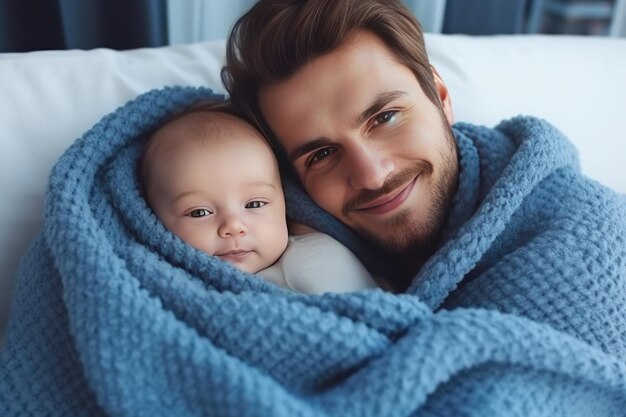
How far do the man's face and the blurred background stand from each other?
19.2 inches

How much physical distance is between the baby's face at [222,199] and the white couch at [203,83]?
260mm

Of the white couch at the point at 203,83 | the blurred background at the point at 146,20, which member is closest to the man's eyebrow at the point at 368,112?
the white couch at the point at 203,83

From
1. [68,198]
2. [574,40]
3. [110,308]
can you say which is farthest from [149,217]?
[574,40]

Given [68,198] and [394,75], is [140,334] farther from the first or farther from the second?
[394,75]

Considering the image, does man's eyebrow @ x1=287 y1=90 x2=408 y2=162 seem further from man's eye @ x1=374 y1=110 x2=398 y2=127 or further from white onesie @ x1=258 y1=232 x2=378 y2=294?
white onesie @ x1=258 y1=232 x2=378 y2=294

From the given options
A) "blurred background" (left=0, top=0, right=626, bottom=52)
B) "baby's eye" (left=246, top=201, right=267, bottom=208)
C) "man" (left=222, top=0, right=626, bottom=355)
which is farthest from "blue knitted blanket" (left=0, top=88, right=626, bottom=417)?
"blurred background" (left=0, top=0, right=626, bottom=52)

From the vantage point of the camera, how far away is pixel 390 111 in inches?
40.4

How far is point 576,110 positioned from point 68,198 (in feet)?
3.65

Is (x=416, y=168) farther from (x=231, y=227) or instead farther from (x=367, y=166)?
(x=231, y=227)

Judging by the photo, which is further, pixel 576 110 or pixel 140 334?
pixel 576 110

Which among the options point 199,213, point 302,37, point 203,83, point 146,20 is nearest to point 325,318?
point 199,213

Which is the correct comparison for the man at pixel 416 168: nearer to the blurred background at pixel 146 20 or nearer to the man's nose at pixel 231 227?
the man's nose at pixel 231 227

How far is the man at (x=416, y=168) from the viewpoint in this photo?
0.89 metres

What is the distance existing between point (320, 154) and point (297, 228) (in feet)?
0.45
